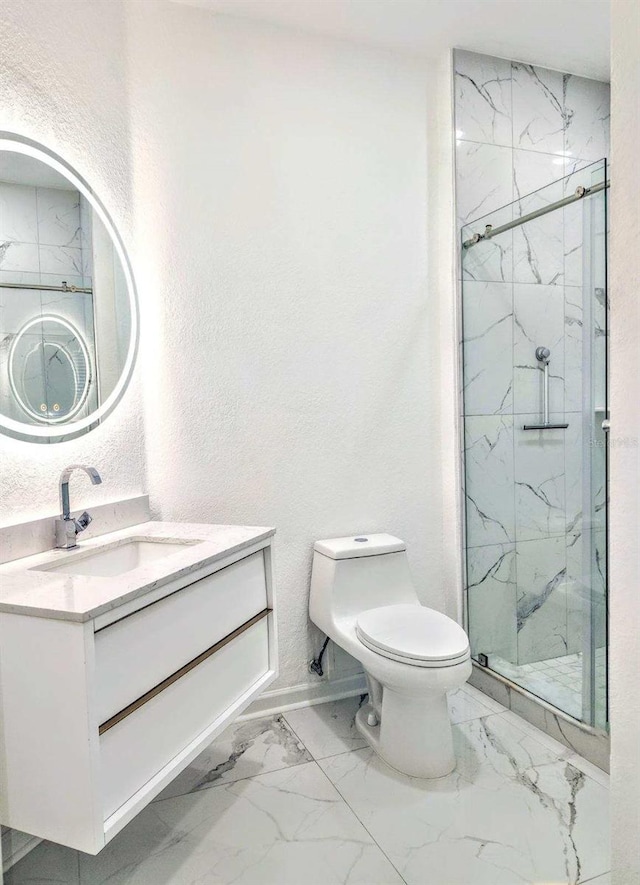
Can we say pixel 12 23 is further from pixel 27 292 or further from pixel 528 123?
pixel 528 123

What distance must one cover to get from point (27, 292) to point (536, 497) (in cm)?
191

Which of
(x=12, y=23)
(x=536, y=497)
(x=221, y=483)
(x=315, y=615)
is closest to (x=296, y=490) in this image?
(x=221, y=483)

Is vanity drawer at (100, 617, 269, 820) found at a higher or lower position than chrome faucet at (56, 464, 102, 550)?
lower

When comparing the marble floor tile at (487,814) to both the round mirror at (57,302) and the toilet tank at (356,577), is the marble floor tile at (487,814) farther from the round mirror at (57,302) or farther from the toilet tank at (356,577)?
the round mirror at (57,302)

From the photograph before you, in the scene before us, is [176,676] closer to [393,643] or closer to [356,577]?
[393,643]

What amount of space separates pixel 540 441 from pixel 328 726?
1.36 meters

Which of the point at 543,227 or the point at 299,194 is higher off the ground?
the point at 299,194

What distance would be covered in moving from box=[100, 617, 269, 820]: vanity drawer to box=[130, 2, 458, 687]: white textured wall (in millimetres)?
586

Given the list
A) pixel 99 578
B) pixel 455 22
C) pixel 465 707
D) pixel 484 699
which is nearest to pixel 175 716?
pixel 99 578

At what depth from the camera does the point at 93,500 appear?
1.87 meters

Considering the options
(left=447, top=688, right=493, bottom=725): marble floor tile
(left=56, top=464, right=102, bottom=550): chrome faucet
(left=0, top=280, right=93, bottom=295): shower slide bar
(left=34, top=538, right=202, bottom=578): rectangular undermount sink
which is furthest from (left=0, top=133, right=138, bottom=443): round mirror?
(left=447, top=688, right=493, bottom=725): marble floor tile

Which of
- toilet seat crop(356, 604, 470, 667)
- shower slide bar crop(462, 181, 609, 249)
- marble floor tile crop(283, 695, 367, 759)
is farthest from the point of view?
marble floor tile crop(283, 695, 367, 759)

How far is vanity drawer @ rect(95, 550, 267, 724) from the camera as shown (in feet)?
3.99

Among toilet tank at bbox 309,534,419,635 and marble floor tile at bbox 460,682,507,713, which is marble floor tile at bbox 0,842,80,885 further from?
marble floor tile at bbox 460,682,507,713
